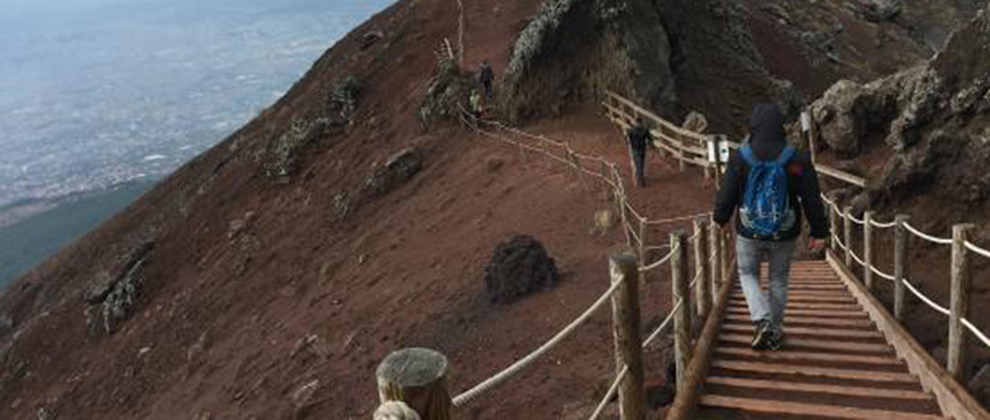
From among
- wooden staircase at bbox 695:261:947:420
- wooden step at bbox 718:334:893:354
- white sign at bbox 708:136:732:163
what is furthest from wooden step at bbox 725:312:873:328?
white sign at bbox 708:136:732:163

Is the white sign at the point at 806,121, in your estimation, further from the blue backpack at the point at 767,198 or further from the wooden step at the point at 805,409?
the wooden step at the point at 805,409

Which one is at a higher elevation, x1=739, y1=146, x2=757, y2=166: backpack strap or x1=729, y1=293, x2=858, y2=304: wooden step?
x1=739, y1=146, x2=757, y2=166: backpack strap

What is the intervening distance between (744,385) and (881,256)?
8159 mm

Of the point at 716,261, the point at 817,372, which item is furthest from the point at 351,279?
Answer: the point at 817,372

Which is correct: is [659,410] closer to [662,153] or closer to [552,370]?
[552,370]

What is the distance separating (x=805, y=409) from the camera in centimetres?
636

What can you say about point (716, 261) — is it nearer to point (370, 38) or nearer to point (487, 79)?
point (487, 79)

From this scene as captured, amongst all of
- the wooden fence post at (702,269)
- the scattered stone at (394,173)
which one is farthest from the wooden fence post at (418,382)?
the scattered stone at (394,173)

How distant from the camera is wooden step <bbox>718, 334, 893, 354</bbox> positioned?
8375mm

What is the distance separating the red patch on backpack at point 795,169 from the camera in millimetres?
7770

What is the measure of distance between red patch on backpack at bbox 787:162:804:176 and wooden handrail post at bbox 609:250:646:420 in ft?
9.05

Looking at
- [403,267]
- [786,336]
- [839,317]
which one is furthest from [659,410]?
[403,267]

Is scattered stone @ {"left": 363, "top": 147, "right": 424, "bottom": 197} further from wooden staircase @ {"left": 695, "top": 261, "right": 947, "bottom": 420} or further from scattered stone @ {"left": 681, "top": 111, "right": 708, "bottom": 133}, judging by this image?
wooden staircase @ {"left": 695, "top": 261, "right": 947, "bottom": 420}

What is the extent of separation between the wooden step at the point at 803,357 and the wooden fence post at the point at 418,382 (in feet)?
16.7
